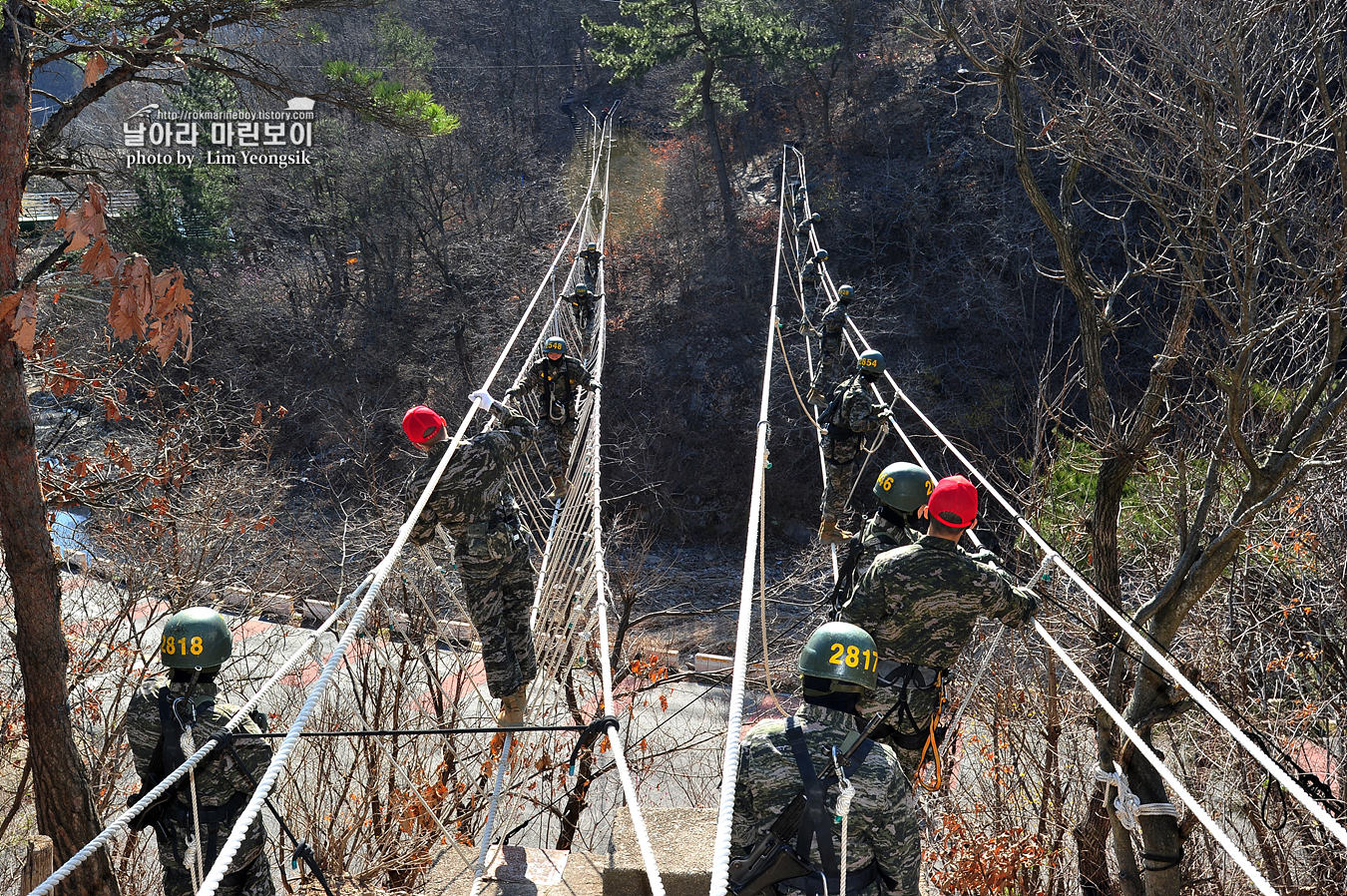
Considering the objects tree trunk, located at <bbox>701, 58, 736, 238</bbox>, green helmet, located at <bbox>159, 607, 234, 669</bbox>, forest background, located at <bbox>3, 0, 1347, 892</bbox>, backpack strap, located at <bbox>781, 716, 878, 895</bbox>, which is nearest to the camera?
backpack strap, located at <bbox>781, 716, 878, 895</bbox>

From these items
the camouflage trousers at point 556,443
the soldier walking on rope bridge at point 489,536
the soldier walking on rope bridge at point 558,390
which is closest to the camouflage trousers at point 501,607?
the soldier walking on rope bridge at point 489,536

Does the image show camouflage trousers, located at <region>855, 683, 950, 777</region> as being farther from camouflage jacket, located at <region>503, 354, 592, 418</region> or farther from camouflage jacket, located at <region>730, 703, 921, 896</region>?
camouflage jacket, located at <region>503, 354, 592, 418</region>

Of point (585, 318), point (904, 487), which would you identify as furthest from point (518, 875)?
point (585, 318)

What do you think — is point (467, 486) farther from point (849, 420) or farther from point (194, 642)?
point (849, 420)

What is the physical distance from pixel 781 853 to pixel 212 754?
205cm

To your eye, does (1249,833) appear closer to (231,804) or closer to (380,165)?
(231,804)

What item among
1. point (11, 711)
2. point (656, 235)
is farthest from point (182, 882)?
point (656, 235)

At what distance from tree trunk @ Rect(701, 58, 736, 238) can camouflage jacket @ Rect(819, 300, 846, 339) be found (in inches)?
551

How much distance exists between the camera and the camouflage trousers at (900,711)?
12.7 feet

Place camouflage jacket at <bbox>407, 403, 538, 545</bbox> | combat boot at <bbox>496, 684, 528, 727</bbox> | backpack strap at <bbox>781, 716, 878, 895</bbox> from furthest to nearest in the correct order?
combat boot at <bbox>496, 684, 528, 727</bbox>, camouflage jacket at <bbox>407, 403, 538, 545</bbox>, backpack strap at <bbox>781, 716, 878, 895</bbox>

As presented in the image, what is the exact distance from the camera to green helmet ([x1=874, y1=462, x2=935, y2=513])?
434 cm

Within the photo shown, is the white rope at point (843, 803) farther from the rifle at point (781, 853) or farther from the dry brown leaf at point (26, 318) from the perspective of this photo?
the dry brown leaf at point (26, 318)

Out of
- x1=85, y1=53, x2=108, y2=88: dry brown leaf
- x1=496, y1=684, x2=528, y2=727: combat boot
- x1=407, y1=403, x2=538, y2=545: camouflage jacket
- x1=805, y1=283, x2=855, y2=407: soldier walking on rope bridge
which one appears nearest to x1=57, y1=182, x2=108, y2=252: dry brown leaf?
x1=85, y1=53, x2=108, y2=88: dry brown leaf

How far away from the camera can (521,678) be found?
4.81 meters
